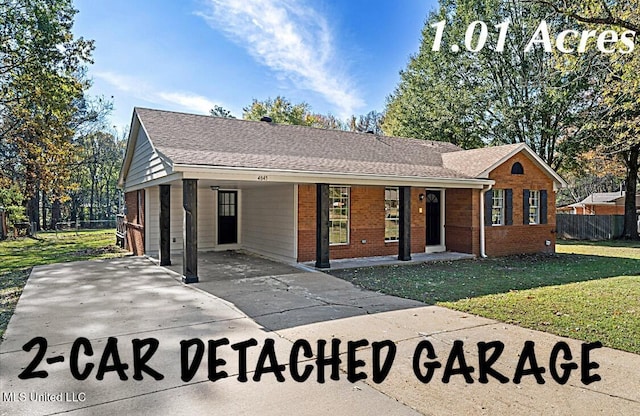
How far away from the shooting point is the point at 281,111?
110ft

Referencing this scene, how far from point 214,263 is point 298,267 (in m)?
2.39

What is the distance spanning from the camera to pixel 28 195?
68.8ft

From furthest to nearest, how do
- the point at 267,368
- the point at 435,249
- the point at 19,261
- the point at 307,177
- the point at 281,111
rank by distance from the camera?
the point at 281,111, the point at 435,249, the point at 19,261, the point at 307,177, the point at 267,368

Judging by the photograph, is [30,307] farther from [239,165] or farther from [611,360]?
[611,360]

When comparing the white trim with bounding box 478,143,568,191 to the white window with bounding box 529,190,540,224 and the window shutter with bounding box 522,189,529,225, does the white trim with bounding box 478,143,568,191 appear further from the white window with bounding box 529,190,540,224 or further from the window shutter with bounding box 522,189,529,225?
the window shutter with bounding box 522,189,529,225

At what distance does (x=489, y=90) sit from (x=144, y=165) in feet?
58.3

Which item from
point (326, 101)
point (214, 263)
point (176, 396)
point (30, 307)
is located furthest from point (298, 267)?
point (326, 101)

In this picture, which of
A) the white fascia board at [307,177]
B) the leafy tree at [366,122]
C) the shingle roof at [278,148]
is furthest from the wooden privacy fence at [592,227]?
the leafy tree at [366,122]

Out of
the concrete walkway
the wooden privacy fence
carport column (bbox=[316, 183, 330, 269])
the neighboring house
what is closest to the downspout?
carport column (bbox=[316, 183, 330, 269])

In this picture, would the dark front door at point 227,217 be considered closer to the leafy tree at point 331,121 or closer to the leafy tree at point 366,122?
the leafy tree at point 331,121

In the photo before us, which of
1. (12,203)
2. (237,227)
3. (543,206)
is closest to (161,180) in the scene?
(237,227)

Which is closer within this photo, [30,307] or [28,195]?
[30,307]

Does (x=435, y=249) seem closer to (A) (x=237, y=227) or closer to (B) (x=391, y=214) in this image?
(B) (x=391, y=214)

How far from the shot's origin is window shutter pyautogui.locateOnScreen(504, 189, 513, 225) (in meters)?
13.5
